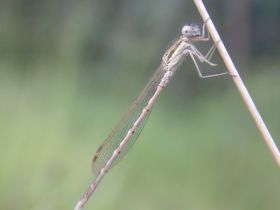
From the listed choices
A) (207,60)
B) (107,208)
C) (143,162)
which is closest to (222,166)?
(143,162)

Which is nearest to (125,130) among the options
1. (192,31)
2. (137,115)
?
(137,115)

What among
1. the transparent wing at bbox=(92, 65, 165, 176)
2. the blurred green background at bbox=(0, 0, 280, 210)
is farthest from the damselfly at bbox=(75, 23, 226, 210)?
the blurred green background at bbox=(0, 0, 280, 210)

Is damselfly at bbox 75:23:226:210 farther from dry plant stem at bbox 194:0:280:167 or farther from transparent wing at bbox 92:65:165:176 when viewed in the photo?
dry plant stem at bbox 194:0:280:167

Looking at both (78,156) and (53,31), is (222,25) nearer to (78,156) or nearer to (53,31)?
(53,31)

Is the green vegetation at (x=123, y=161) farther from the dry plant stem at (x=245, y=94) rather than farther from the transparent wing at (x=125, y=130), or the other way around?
the dry plant stem at (x=245, y=94)

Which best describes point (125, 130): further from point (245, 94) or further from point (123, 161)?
point (123, 161)

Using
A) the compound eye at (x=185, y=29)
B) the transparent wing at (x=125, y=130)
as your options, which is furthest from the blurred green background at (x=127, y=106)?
the compound eye at (x=185, y=29)
